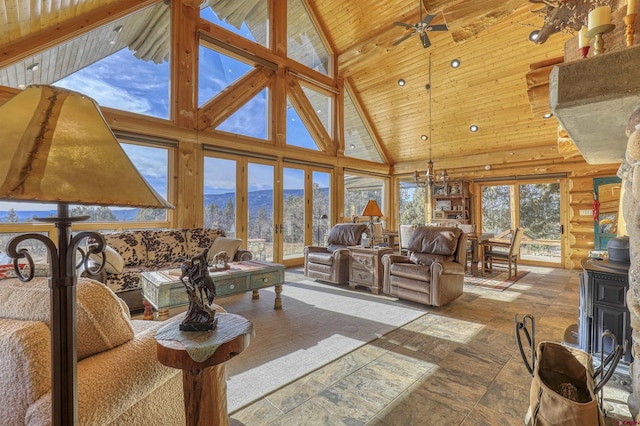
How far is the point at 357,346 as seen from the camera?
2678 mm

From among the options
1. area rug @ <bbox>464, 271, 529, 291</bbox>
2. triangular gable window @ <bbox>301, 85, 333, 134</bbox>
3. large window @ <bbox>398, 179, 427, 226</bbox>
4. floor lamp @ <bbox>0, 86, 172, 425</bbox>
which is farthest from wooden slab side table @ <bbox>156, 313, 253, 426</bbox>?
Result: large window @ <bbox>398, 179, 427, 226</bbox>

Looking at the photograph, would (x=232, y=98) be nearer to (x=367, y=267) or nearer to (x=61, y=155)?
(x=367, y=267)

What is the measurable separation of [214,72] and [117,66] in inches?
63.3

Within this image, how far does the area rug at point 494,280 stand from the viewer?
16.0 ft

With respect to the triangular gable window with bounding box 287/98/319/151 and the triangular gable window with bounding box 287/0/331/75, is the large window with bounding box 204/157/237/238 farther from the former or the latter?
the triangular gable window with bounding box 287/0/331/75

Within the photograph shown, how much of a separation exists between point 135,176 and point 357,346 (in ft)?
8.05

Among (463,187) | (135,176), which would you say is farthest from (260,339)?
(463,187)

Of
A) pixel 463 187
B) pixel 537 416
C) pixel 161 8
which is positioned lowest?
pixel 537 416

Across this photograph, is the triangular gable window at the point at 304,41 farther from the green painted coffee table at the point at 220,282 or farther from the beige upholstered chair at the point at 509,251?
the beige upholstered chair at the point at 509,251

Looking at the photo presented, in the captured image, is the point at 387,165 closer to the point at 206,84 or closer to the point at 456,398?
the point at 206,84

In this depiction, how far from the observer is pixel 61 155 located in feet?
2.04

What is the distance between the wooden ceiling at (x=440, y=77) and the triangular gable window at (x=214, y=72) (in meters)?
1.15

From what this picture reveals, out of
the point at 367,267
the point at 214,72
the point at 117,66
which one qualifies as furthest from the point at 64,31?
the point at 367,267

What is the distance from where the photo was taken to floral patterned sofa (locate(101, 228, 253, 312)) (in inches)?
133
